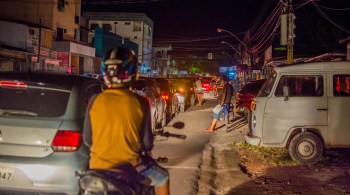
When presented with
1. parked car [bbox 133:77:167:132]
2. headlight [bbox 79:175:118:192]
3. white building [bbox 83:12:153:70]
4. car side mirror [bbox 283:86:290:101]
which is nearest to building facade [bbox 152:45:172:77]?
white building [bbox 83:12:153:70]

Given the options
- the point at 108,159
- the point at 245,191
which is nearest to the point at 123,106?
the point at 108,159

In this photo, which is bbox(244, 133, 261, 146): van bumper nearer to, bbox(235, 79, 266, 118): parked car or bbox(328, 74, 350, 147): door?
bbox(328, 74, 350, 147): door

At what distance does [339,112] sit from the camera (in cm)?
911

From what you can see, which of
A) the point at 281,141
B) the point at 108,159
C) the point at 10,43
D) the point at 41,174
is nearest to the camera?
the point at 108,159

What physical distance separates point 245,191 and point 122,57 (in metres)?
4.54

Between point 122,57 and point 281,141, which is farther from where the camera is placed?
point 281,141

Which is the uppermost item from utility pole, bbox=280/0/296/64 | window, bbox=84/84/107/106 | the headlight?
utility pole, bbox=280/0/296/64

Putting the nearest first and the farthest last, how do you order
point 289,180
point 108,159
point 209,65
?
1. point 108,159
2. point 289,180
3. point 209,65

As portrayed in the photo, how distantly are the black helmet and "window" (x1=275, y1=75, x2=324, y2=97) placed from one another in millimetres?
6597

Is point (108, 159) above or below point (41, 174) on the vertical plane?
above

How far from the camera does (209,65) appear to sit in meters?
138

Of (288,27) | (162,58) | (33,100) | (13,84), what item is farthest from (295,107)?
(162,58)

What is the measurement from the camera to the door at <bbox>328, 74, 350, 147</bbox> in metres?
9.09

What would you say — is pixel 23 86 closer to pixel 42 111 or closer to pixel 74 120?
pixel 42 111
